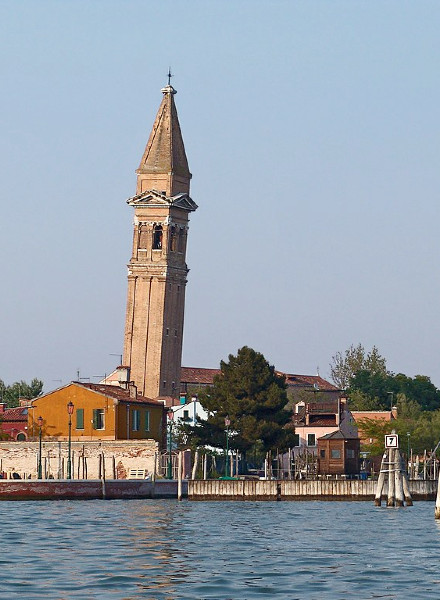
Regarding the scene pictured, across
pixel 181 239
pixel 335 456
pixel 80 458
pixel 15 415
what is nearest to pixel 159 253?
pixel 181 239

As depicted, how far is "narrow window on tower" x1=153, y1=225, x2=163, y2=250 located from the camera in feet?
478

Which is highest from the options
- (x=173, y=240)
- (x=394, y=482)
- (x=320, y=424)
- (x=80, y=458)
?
(x=173, y=240)

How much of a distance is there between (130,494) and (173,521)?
21.8 m

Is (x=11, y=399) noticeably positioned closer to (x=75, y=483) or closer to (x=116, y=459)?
(x=116, y=459)

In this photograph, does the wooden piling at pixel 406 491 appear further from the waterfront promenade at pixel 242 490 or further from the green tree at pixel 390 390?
the green tree at pixel 390 390

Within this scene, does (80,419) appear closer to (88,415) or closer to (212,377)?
(88,415)

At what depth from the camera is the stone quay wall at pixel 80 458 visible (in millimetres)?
94375

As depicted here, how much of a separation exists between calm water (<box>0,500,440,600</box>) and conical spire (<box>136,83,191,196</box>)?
78.4 metres

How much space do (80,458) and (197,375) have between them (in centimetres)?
6827

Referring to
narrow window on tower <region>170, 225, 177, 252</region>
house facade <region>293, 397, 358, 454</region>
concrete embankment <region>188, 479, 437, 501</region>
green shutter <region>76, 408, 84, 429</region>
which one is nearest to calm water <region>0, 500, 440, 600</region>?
concrete embankment <region>188, 479, 437, 501</region>

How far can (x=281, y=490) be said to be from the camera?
81312 mm

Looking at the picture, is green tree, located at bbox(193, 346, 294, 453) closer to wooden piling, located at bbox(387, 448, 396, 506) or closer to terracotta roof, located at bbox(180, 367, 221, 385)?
wooden piling, located at bbox(387, 448, 396, 506)

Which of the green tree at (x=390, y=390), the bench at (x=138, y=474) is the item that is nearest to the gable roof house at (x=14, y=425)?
the bench at (x=138, y=474)

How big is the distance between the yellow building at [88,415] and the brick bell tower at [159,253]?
41.7 metres
